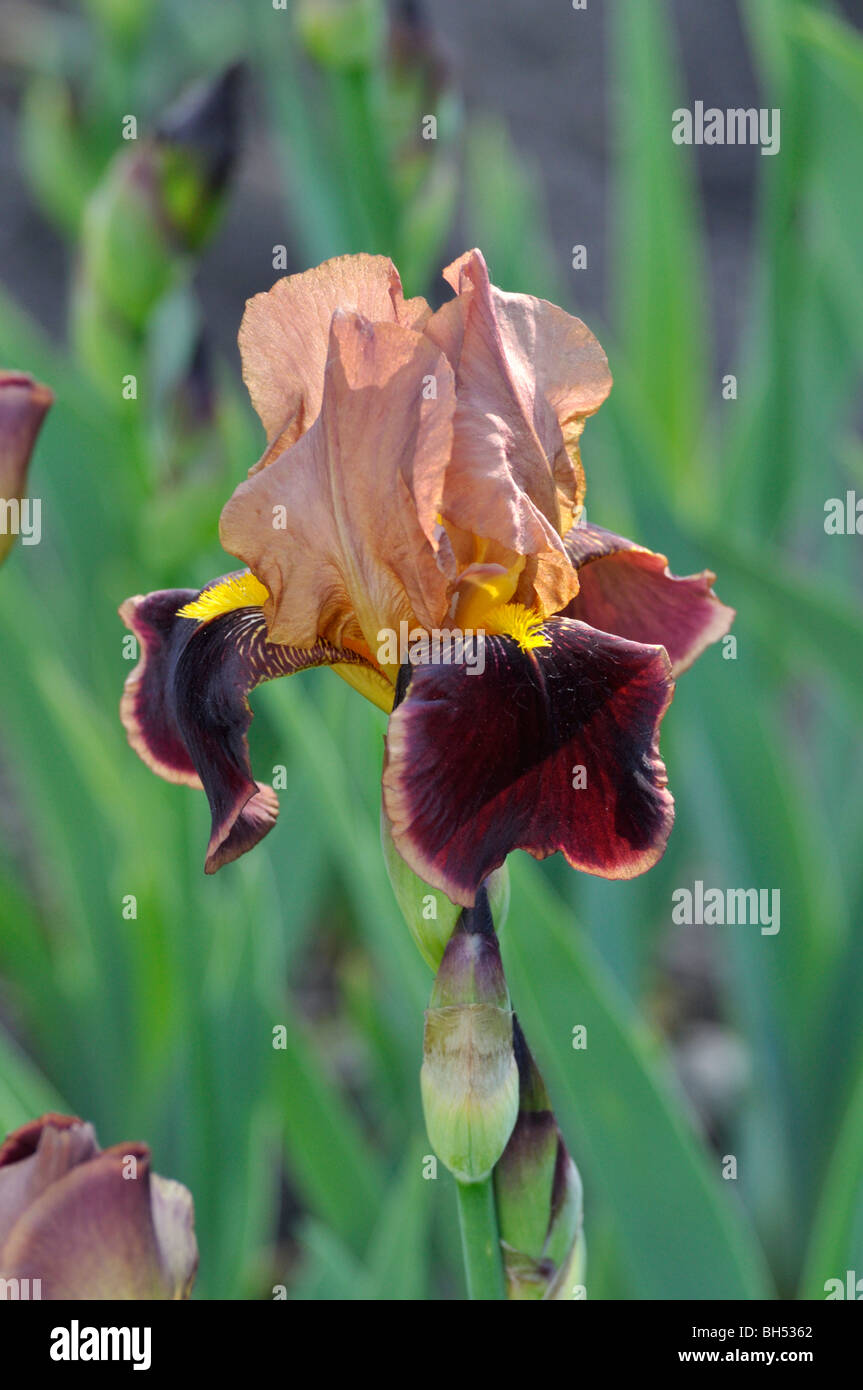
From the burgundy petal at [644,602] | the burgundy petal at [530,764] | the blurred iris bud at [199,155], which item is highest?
the blurred iris bud at [199,155]

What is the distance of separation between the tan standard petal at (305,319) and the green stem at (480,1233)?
0.31 meters

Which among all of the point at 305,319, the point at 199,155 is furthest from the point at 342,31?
the point at 305,319

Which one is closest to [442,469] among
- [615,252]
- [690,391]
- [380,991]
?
[380,991]

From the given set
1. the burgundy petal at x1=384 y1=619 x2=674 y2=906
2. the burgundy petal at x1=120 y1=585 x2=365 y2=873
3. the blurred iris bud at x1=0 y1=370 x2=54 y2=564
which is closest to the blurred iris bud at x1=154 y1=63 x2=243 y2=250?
the blurred iris bud at x1=0 y1=370 x2=54 y2=564

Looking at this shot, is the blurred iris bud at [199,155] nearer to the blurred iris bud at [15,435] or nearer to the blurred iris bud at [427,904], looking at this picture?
the blurred iris bud at [15,435]

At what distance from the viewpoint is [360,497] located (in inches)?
20.0

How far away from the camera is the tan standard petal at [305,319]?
52 centimetres

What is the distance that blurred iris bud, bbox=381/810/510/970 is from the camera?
52 cm

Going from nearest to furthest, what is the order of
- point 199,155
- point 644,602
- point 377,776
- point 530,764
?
point 530,764 < point 644,602 < point 377,776 < point 199,155

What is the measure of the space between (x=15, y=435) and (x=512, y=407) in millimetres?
289

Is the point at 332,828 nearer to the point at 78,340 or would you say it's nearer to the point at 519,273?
the point at 78,340

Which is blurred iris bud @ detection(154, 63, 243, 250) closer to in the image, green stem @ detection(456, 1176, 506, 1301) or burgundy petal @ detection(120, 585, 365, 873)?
burgundy petal @ detection(120, 585, 365, 873)

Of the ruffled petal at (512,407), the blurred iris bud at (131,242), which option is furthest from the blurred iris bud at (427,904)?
the blurred iris bud at (131,242)

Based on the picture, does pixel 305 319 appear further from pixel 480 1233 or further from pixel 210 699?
pixel 480 1233
